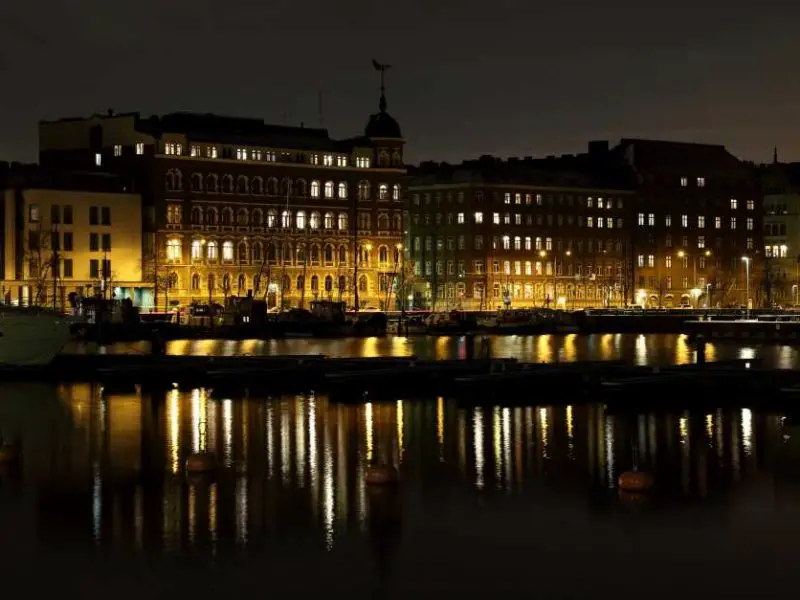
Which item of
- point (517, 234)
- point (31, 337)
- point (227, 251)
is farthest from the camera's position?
point (517, 234)

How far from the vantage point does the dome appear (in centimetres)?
15775

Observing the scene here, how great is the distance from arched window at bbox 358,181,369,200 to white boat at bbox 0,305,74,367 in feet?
275

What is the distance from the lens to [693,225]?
624 ft

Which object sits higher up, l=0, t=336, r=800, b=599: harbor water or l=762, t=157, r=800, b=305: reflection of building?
l=762, t=157, r=800, b=305: reflection of building

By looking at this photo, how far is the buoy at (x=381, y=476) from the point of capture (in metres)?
39.9

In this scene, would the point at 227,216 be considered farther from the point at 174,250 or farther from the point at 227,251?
the point at 174,250

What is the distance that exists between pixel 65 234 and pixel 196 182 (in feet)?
52.0

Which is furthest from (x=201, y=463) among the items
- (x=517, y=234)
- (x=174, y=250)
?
(x=517, y=234)

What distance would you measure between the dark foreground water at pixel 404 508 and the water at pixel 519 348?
118ft

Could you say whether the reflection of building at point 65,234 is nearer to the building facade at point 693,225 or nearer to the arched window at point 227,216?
the arched window at point 227,216

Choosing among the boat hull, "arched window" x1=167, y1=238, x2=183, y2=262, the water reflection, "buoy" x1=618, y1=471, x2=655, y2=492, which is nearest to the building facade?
"arched window" x1=167, y1=238, x2=183, y2=262

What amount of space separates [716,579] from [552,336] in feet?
327

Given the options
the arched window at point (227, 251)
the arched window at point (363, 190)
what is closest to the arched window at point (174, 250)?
the arched window at point (227, 251)

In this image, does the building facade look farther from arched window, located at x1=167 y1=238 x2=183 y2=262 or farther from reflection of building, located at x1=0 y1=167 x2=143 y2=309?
reflection of building, located at x1=0 y1=167 x2=143 y2=309
